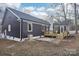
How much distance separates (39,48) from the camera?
286cm

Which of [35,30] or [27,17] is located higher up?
[27,17]

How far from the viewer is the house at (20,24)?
2.86m

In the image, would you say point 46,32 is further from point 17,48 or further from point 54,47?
point 17,48

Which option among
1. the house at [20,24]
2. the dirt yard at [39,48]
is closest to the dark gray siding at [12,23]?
the house at [20,24]

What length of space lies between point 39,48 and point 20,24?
40cm

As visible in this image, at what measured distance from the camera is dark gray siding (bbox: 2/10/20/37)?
2861 millimetres

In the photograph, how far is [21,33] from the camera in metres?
2.88

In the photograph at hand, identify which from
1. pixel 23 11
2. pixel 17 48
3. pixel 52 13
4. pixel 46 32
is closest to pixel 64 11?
pixel 52 13

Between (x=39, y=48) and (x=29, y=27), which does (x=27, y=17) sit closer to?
(x=29, y=27)

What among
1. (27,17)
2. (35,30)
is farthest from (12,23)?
(35,30)

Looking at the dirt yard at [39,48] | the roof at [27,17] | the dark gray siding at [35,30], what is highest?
the roof at [27,17]

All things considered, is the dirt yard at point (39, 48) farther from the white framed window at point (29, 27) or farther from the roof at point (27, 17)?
the roof at point (27, 17)

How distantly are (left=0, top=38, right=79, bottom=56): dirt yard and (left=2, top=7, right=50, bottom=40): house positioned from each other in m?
0.11

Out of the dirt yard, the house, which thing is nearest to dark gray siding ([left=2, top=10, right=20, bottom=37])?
the house
